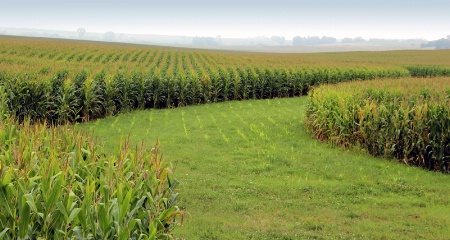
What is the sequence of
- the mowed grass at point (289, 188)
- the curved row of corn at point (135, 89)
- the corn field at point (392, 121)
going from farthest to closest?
the curved row of corn at point (135, 89), the corn field at point (392, 121), the mowed grass at point (289, 188)

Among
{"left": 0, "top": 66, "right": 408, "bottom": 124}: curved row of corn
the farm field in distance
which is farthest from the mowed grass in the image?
{"left": 0, "top": 66, "right": 408, "bottom": 124}: curved row of corn

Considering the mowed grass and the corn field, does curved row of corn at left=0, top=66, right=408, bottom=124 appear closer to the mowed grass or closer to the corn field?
the mowed grass

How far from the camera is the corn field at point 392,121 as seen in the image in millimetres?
11383

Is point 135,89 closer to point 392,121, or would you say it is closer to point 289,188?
point 392,121

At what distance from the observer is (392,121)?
39.1 ft

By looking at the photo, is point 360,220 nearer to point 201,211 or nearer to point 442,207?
point 442,207

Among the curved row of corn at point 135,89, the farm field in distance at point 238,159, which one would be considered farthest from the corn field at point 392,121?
the curved row of corn at point 135,89

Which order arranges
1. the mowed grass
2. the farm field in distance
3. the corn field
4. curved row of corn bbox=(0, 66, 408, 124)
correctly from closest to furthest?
the mowed grass → the farm field in distance → the corn field → curved row of corn bbox=(0, 66, 408, 124)

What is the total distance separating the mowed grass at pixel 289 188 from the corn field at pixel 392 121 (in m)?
0.50

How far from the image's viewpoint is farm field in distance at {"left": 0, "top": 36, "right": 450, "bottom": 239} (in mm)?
7730

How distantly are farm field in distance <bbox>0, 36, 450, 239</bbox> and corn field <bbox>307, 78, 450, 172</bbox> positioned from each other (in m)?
0.45

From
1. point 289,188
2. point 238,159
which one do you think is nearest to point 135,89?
point 238,159

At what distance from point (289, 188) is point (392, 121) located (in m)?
4.25

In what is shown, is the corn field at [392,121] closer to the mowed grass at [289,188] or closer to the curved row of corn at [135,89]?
the mowed grass at [289,188]
